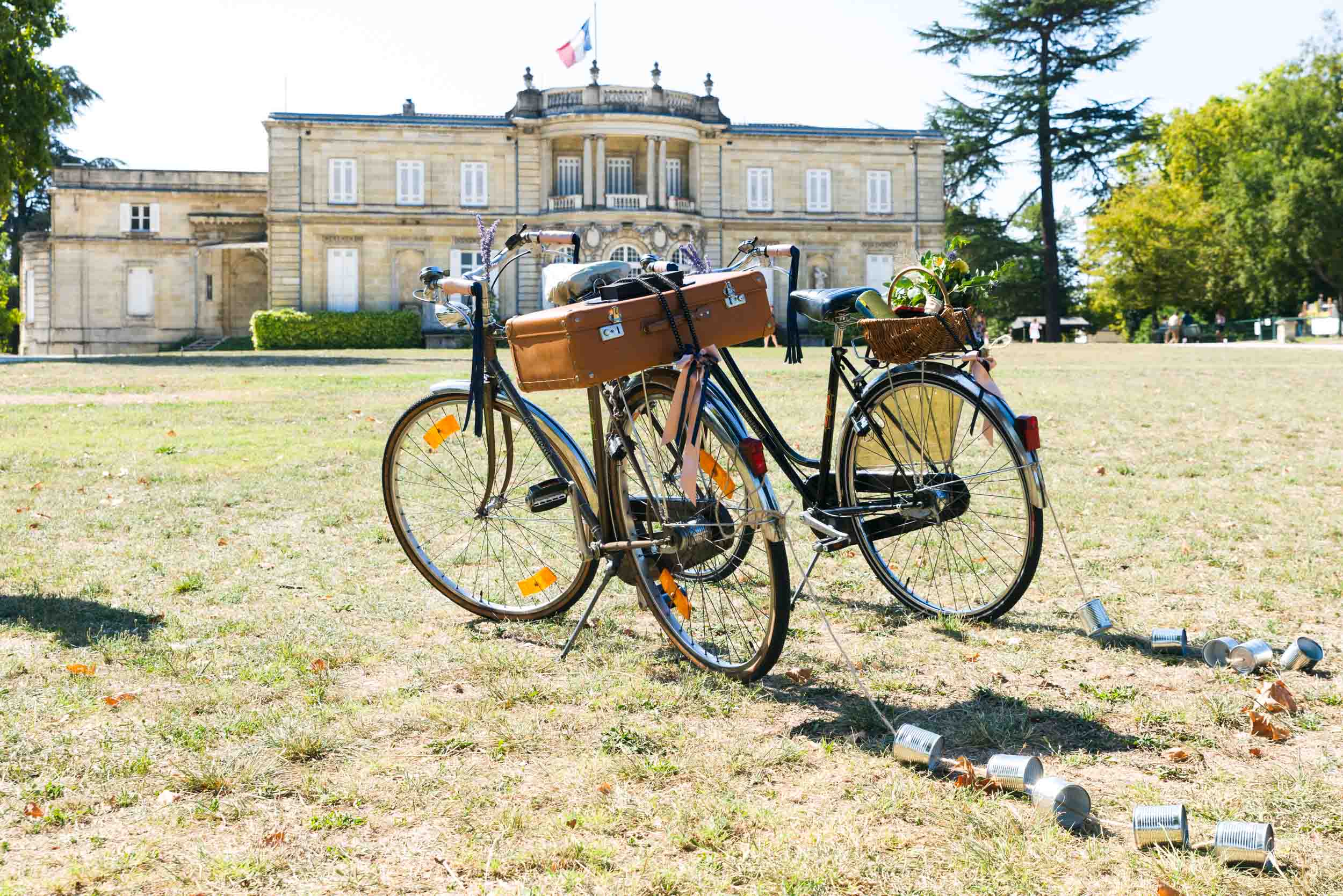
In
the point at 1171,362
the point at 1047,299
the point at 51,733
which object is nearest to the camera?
the point at 51,733

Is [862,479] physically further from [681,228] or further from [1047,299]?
[1047,299]

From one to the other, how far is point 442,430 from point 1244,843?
3.14 metres

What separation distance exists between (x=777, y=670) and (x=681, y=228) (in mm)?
43824

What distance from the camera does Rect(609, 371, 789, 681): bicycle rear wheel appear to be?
3666 mm

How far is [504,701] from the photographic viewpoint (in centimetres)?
365

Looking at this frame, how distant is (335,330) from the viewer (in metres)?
44.7

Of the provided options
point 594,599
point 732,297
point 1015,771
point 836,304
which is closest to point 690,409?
point 732,297

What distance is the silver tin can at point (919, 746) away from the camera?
3021mm

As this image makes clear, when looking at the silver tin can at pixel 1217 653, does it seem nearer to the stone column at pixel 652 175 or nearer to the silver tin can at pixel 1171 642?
the silver tin can at pixel 1171 642

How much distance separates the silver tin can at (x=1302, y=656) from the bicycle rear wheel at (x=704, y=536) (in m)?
1.56

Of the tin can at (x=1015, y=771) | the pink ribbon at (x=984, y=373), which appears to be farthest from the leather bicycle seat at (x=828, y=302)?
the tin can at (x=1015, y=771)

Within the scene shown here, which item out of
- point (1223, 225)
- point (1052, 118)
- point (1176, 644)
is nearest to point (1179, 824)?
point (1176, 644)

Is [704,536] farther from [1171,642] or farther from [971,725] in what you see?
[1171,642]

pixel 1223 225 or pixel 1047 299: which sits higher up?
pixel 1223 225
